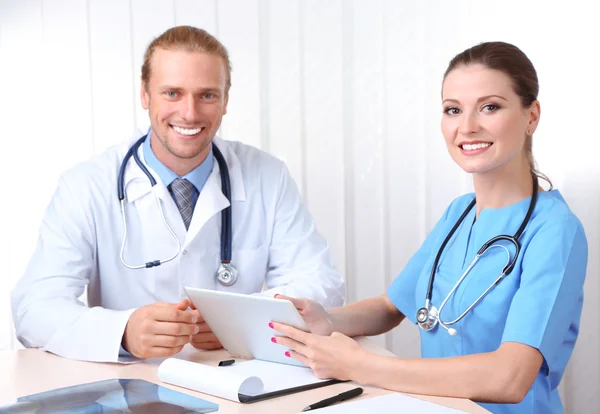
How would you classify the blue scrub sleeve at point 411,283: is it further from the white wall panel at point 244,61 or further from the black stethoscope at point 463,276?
the white wall panel at point 244,61

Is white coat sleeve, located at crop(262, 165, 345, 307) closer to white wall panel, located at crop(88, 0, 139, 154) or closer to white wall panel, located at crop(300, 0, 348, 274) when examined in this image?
white wall panel, located at crop(300, 0, 348, 274)

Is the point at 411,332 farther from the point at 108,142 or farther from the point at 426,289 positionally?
the point at 108,142

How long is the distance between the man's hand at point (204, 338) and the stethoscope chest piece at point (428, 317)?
0.43 m

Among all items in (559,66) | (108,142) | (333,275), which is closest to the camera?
(333,275)

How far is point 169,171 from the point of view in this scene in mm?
1950

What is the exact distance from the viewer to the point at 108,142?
2.78m

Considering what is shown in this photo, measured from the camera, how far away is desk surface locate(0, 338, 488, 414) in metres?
1.15

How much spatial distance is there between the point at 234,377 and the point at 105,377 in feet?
0.97

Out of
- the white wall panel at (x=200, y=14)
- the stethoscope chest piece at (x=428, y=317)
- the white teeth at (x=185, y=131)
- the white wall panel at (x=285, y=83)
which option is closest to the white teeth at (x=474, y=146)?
the stethoscope chest piece at (x=428, y=317)

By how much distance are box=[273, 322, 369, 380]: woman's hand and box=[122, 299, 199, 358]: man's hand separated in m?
0.19

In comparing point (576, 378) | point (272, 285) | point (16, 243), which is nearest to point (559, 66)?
point (576, 378)

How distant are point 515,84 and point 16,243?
2.03 m

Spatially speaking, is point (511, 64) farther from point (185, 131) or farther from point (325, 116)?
point (325, 116)

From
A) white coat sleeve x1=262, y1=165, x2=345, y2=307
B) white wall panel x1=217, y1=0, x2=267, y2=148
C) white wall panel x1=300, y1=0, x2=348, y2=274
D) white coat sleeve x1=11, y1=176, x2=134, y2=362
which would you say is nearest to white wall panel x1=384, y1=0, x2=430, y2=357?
white wall panel x1=300, y1=0, x2=348, y2=274
